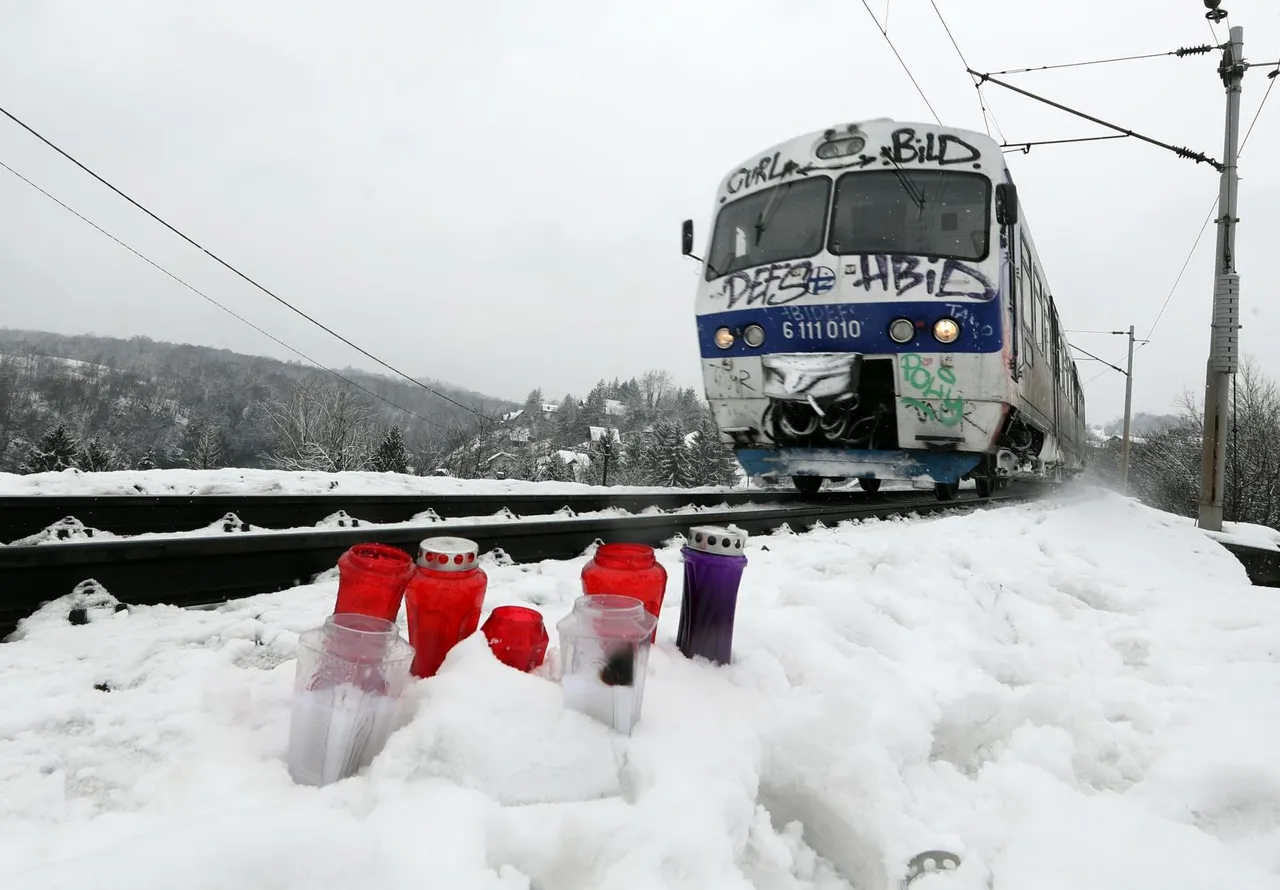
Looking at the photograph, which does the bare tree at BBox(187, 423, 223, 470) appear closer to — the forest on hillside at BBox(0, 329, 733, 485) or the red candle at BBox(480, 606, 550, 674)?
the forest on hillside at BBox(0, 329, 733, 485)

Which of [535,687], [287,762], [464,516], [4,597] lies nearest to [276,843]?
[287,762]

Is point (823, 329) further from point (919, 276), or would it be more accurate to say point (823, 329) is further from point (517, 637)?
point (517, 637)

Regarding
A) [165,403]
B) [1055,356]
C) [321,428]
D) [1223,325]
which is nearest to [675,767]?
[1223,325]

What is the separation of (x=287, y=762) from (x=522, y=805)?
1.41ft

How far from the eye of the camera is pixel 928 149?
21.2 ft

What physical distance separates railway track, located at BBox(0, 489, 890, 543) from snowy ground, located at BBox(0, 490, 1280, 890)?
6.22ft

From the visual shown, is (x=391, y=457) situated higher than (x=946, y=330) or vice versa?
(x=946, y=330)

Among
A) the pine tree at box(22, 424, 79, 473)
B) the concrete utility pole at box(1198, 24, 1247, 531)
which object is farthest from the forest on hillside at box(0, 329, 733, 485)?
the concrete utility pole at box(1198, 24, 1247, 531)

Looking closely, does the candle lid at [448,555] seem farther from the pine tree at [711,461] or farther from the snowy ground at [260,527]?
the pine tree at [711,461]

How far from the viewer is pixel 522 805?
1.14 m

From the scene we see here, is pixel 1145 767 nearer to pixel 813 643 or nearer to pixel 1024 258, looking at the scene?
pixel 813 643

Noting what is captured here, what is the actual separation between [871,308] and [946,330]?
0.68 meters

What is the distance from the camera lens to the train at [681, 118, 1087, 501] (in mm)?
6133

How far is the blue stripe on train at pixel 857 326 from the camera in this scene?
6008mm
